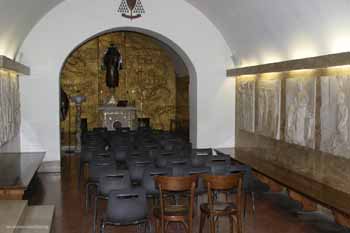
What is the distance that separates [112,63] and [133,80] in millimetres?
1602

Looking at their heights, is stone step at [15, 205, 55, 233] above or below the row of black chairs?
below

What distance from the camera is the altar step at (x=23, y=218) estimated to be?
5.58 meters

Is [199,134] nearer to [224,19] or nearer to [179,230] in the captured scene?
[224,19]

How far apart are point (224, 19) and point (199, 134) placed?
324cm

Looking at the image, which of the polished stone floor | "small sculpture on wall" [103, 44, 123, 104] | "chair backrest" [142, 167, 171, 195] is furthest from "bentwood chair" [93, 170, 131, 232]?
"small sculpture on wall" [103, 44, 123, 104]

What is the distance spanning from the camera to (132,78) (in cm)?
1936

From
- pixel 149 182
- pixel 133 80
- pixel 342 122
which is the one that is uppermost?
pixel 133 80

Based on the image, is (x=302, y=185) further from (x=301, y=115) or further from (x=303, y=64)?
Answer: (x=303, y=64)

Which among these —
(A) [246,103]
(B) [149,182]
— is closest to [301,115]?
(B) [149,182]

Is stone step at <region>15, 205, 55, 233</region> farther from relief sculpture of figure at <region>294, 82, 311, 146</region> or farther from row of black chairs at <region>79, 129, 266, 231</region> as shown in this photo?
relief sculpture of figure at <region>294, 82, 311, 146</region>

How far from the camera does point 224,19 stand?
38.0ft

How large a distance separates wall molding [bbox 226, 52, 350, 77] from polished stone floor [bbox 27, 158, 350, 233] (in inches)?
95.4

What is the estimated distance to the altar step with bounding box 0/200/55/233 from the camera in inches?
220

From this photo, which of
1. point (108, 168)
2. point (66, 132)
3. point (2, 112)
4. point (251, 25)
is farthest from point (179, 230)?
point (66, 132)
